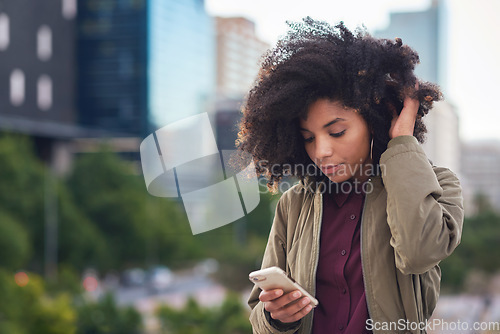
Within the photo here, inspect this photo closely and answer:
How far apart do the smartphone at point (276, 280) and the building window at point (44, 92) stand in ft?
71.2

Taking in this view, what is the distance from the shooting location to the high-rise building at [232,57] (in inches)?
808

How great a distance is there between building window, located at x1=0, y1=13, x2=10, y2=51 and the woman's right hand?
20159 mm

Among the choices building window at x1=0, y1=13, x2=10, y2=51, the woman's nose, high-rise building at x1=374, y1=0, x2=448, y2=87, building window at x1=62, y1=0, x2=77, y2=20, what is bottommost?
the woman's nose

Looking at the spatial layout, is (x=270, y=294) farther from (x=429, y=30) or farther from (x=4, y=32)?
(x=4, y=32)

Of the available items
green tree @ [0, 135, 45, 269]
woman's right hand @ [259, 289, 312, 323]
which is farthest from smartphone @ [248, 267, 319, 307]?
green tree @ [0, 135, 45, 269]

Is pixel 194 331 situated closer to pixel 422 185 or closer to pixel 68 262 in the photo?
pixel 68 262

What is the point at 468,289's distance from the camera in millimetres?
20750

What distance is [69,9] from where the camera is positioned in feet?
80.6

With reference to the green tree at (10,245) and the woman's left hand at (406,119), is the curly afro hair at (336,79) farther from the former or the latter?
the green tree at (10,245)

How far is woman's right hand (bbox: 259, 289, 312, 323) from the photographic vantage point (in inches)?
49.3

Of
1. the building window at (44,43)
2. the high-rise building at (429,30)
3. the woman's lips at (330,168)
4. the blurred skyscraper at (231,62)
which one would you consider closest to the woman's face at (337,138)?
the woman's lips at (330,168)

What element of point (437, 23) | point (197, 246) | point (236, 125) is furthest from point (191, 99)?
point (236, 125)

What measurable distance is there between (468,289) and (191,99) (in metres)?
12.9

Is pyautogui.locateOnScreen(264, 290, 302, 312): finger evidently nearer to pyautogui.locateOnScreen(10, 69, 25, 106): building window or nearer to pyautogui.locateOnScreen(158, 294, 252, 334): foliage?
pyautogui.locateOnScreen(158, 294, 252, 334): foliage
